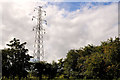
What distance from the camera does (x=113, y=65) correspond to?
831 inches

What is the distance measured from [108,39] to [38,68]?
13.8 m

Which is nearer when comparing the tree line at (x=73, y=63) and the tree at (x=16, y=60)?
the tree line at (x=73, y=63)

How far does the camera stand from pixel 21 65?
25.1m

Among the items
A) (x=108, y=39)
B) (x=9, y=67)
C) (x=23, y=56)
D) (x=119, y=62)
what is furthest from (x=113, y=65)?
(x=9, y=67)

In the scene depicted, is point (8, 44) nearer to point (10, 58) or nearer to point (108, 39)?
point (10, 58)

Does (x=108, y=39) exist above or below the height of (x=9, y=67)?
above

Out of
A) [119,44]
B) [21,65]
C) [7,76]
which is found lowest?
[7,76]

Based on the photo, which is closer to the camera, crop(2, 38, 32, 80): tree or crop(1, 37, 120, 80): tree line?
crop(1, 37, 120, 80): tree line

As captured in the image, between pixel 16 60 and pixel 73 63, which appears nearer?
pixel 16 60

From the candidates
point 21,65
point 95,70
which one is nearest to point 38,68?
point 21,65

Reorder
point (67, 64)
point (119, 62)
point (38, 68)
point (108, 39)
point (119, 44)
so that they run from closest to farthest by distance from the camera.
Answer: point (119, 62) < point (119, 44) < point (108, 39) < point (38, 68) < point (67, 64)

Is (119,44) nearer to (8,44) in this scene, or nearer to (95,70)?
(95,70)

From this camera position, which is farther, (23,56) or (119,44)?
(23,56)

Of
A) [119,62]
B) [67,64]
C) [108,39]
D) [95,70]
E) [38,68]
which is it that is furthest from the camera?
[67,64]
